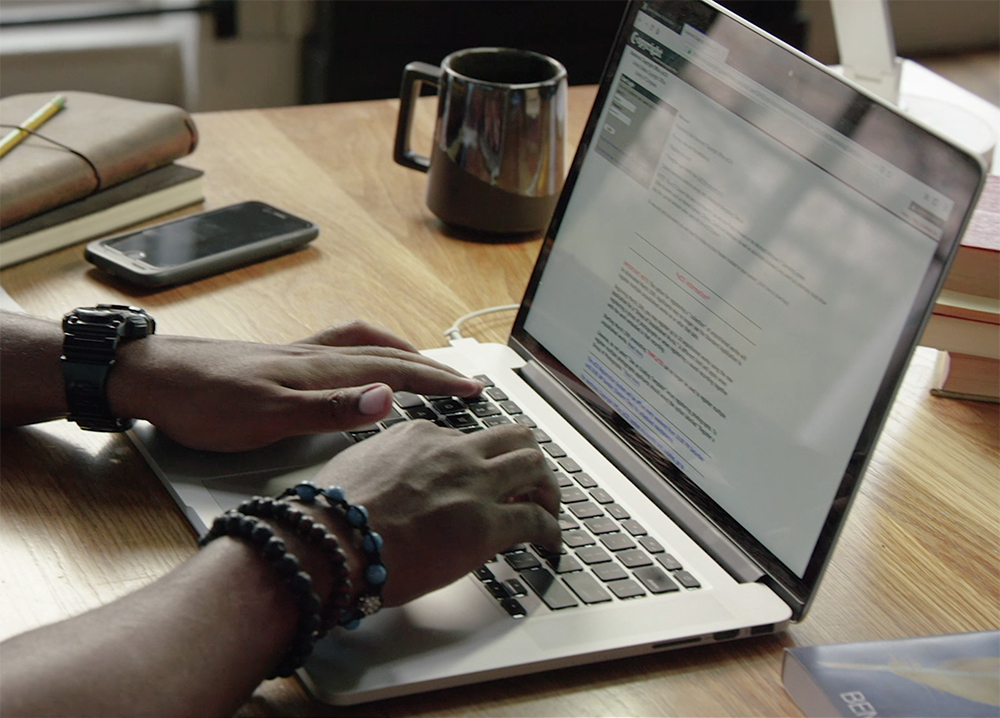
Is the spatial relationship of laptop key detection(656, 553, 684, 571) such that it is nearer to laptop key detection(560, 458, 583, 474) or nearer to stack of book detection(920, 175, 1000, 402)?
laptop key detection(560, 458, 583, 474)

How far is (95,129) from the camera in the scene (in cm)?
114

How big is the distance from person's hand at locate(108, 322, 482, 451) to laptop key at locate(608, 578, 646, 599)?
0.63ft

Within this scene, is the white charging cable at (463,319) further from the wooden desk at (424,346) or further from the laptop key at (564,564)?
the laptop key at (564,564)

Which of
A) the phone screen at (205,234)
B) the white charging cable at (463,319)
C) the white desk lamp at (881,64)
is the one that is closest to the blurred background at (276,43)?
the white desk lamp at (881,64)

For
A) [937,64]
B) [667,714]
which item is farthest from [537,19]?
[667,714]

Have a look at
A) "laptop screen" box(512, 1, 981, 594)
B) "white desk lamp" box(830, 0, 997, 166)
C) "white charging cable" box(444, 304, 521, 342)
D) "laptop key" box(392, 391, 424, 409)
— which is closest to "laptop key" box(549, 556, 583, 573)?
"laptop screen" box(512, 1, 981, 594)

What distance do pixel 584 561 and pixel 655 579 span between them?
5 cm

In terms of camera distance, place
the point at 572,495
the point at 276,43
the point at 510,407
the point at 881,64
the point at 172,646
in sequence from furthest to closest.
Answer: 1. the point at 276,43
2. the point at 881,64
3. the point at 510,407
4. the point at 572,495
5. the point at 172,646

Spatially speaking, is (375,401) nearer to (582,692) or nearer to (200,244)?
(582,692)

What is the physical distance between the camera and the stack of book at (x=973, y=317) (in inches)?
36.6

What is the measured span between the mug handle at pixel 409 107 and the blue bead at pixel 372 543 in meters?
0.67

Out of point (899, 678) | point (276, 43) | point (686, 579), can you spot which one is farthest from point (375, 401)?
point (276, 43)

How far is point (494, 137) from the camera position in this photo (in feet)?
3.68

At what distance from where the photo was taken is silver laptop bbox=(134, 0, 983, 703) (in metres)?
0.63
